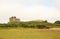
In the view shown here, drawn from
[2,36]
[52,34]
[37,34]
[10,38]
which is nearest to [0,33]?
[2,36]

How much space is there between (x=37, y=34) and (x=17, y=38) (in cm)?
221

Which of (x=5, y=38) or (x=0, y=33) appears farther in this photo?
(x=0, y=33)

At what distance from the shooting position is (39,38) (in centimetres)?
1365

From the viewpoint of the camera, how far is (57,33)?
15477mm

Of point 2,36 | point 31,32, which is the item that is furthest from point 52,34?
point 2,36

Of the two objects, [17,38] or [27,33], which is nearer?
[17,38]

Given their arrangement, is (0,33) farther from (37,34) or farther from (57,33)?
(57,33)

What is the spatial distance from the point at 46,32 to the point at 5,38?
409 centimetres

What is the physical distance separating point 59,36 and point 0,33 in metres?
4.96

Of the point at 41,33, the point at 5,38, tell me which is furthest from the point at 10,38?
the point at 41,33

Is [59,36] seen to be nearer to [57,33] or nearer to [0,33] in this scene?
[57,33]

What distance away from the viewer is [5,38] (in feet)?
44.3

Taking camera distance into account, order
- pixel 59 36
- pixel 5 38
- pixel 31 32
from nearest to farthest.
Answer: pixel 5 38 → pixel 59 36 → pixel 31 32

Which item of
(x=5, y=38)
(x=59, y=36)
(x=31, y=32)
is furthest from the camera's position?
(x=31, y=32)
